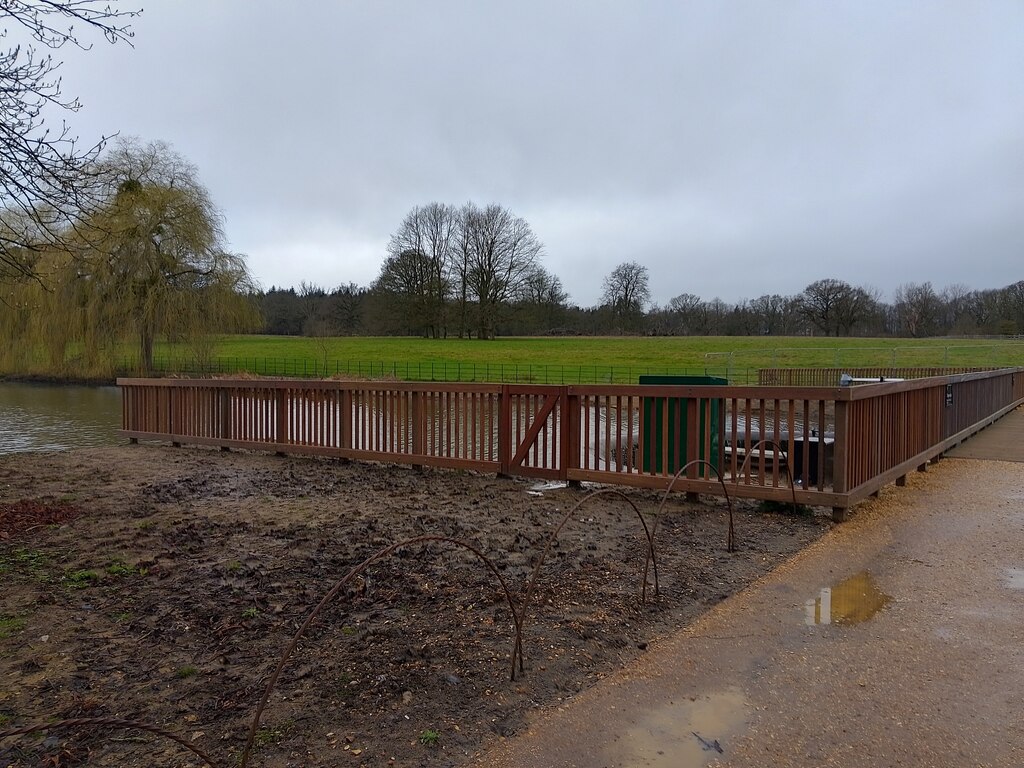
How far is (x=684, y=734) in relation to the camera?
2809mm

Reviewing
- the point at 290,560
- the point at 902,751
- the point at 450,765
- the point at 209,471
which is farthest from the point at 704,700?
the point at 209,471

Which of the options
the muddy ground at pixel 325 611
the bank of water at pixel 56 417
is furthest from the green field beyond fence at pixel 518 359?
the muddy ground at pixel 325 611

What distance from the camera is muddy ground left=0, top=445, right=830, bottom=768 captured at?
279 cm

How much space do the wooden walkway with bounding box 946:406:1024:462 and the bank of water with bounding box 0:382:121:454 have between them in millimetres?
13910

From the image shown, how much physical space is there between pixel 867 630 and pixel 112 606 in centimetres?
417

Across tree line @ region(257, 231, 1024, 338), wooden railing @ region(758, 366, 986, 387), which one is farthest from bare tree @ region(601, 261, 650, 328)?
wooden railing @ region(758, 366, 986, 387)

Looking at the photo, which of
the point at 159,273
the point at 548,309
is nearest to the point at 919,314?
the point at 548,309

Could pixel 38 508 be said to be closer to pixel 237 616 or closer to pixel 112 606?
pixel 112 606

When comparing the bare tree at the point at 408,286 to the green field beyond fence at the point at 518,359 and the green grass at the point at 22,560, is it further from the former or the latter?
the green grass at the point at 22,560

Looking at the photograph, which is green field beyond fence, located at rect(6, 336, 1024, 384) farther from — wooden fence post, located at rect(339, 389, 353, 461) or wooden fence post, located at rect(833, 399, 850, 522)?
wooden fence post, located at rect(833, 399, 850, 522)

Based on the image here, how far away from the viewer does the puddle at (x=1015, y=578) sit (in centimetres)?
454

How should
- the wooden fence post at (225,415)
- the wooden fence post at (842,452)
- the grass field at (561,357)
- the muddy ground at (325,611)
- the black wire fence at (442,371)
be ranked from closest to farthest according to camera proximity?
1. the muddy ground at (325,611)
2. the wooden fence post at (842,452)
3. the wooden fence post at (225,415)
4. the black wire fence at (442,371)
5. the grass field at (561,357)

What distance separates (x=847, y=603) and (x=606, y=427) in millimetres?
4690

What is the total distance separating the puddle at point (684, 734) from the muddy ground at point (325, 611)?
396 mm
